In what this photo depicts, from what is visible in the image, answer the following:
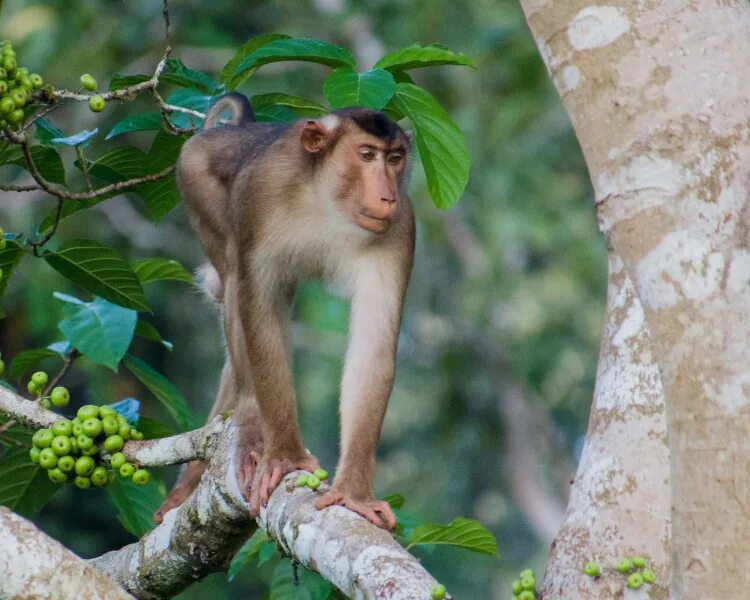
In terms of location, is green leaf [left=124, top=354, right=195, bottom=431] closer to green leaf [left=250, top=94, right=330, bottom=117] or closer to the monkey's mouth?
the monkey's mouth

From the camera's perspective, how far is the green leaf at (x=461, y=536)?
3.87 metres

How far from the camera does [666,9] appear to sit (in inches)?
79.1

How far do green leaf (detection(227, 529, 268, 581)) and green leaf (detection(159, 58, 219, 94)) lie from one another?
5.21ft

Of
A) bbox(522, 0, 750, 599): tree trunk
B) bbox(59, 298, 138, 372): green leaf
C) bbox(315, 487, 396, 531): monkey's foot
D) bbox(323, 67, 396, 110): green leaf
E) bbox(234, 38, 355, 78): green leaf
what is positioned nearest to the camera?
bbox(522, 0, 750, 599): tree trunk

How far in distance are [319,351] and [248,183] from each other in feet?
37.4

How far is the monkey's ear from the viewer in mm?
4637

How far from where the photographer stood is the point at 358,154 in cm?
462

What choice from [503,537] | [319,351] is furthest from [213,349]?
[503,537]

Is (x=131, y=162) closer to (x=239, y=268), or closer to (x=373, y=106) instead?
(x=239, y=268)

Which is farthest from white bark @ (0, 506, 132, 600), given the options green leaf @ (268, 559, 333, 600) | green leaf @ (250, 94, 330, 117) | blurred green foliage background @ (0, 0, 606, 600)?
blurred green foliage background @ (0, 0, 606, 600)

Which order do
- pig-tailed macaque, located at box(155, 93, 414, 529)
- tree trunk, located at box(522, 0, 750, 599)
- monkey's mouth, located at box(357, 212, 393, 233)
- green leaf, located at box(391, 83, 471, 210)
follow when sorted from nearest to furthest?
tree trunk, located at box(522, 0, 750, 599), green leaf, located at box(391, 83, 471, 210), pig-tailed macaque, located at box(155, 93, 414, 529), monkey's mouth, located at box(357, 212, 393, 233)

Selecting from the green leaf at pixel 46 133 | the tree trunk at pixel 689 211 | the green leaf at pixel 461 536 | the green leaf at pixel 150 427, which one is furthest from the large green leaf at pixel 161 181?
the tree trunk at pixel 689 211

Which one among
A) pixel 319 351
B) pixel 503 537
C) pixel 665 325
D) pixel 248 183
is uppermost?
pixel 248 183

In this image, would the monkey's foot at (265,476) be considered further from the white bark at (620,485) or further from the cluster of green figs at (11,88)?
the cluster of green figs at (11,88)
